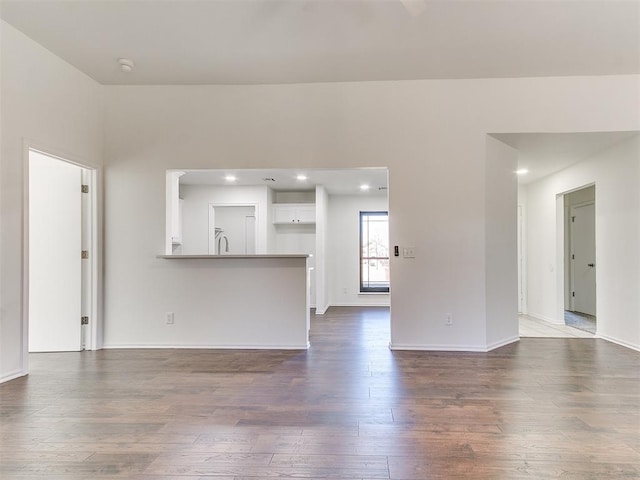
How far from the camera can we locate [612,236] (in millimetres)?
4047

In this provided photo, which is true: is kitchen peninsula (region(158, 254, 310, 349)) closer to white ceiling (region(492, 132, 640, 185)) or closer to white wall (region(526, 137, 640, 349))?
white ceiling (region(492, 132, 640, 185))

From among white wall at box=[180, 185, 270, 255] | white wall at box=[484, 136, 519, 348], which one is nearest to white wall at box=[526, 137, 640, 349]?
white wall at box=[484, 136, 519, 348]

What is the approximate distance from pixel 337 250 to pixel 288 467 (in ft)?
18.2

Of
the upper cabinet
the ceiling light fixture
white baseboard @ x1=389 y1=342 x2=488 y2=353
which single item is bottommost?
white baseboard @ x1=389 y1=342 x2=488 y2=353

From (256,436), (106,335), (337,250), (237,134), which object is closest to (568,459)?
(256,436)

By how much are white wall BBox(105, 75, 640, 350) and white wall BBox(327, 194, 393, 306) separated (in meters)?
3.35

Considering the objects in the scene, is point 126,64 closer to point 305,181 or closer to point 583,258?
point 305,181

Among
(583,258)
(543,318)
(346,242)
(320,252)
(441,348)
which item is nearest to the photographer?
(441,348)

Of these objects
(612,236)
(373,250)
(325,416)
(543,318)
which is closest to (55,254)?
(325,416)

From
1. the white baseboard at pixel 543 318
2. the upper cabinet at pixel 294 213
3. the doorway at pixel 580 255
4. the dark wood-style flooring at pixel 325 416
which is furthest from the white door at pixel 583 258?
the upper cabinet at pixel 294 213

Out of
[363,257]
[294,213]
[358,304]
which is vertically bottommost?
[358,304]

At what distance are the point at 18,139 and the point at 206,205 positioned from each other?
11.5 feet

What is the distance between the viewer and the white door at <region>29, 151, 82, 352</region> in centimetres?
371

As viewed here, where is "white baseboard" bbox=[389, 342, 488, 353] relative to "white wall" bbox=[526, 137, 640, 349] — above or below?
below
